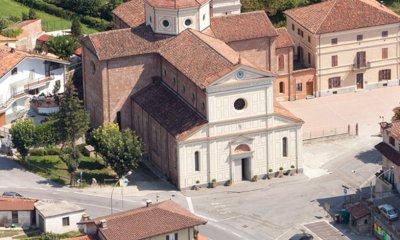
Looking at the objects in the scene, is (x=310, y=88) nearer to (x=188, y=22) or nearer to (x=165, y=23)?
(x=188, y=22)

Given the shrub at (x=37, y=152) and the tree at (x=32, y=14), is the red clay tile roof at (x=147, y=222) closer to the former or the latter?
the shrub at (x=37, y=152)

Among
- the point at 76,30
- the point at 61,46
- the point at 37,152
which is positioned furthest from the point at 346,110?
the point at 37,152

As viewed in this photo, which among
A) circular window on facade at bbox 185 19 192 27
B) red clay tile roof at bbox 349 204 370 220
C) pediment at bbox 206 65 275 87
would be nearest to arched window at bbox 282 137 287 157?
pediment at bbox 206 65 275 87

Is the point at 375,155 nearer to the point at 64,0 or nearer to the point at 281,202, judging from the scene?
the point at 281,202

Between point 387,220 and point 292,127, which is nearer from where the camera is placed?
point 387,220

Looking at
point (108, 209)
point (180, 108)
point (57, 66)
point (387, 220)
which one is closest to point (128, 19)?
point (57, 66)
